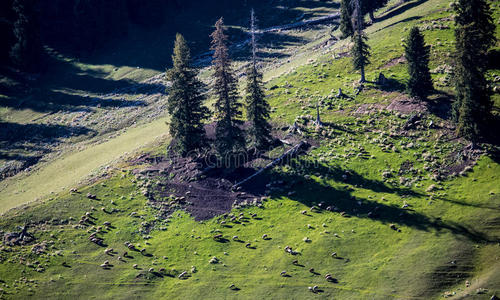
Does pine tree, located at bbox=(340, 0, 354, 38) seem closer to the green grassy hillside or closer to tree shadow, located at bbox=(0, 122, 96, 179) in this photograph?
the green grassy hillside

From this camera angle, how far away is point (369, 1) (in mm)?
91188

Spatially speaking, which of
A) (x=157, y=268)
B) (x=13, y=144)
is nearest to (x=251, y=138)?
(x=157, y=268)

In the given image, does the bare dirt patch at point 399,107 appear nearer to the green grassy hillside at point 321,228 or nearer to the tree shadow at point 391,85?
the green grassy hillside at point 321,228

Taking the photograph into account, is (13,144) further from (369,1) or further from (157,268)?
(369,1)

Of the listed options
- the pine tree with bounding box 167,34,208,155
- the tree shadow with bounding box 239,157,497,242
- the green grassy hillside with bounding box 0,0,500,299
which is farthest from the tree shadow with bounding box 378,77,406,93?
the pine tree with bounding box 167,34,208,155

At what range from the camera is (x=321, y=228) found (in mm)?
47781

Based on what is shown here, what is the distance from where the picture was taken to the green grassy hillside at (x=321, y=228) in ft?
136

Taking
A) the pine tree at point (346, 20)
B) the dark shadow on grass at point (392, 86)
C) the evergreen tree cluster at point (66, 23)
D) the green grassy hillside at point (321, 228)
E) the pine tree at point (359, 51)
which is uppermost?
the evergreen tree cluster at point (66, 23)

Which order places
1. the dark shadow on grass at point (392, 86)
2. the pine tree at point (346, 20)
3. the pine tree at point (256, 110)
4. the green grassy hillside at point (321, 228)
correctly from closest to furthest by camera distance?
the green grassy hillside at point (321, 228), the pine tree at point (256, 110), the dark shadow on grass at point (392, 86), the pine tree at point (346, 20)

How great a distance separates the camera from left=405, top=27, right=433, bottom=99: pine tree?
59594mm

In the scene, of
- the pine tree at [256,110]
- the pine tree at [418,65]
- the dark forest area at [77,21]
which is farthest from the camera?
the dark forest area at [77,21]

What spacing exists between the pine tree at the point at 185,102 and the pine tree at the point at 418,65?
105 feet

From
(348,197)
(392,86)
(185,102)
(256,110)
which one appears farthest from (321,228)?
(392,86)

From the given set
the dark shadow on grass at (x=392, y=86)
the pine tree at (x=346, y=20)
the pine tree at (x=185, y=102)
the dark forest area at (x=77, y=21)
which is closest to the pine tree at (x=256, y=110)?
the pine tree at (x=185, y=102)
